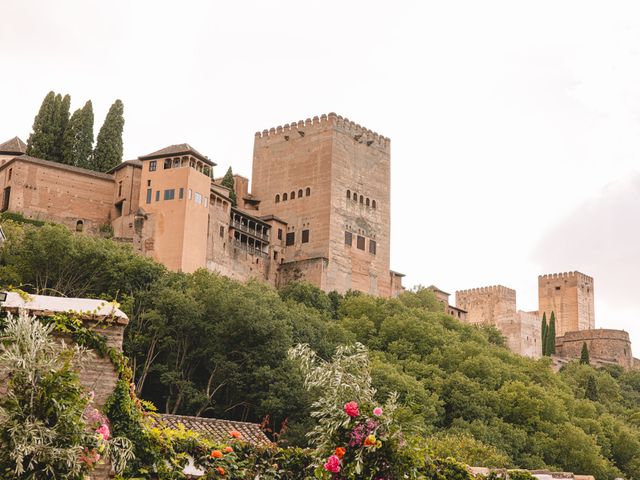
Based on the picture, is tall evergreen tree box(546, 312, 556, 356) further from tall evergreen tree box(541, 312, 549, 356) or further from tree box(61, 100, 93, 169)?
tree box(61, 100, 93, 169)

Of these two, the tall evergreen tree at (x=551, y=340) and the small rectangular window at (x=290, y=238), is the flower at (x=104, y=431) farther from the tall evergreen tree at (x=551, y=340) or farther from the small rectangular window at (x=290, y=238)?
the tall evergreen tree at (x=551, y=340)

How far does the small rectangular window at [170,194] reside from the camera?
53438 mm

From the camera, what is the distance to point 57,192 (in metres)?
54.0

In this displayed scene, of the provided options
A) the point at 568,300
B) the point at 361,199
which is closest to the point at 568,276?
the point at 568,300

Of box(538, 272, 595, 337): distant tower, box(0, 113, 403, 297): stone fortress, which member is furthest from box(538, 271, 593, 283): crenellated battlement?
box(0, 113, 403, 297): stone fortress

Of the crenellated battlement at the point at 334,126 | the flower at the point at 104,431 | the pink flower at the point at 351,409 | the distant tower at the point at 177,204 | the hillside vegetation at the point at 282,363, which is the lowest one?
the flower at the point at 104,431

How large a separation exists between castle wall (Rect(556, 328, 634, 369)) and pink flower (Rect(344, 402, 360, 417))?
3494 inches

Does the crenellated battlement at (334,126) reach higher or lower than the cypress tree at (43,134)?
higher

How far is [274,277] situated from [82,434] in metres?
54.8

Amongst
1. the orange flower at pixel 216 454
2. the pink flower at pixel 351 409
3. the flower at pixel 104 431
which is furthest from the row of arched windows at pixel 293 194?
the flower at pixel 104 431

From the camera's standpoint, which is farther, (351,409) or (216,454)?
(216,454)

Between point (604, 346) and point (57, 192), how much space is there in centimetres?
6243

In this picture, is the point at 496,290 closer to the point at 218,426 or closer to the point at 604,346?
the point at 604,346

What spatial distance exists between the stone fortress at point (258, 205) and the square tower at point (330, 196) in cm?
9
